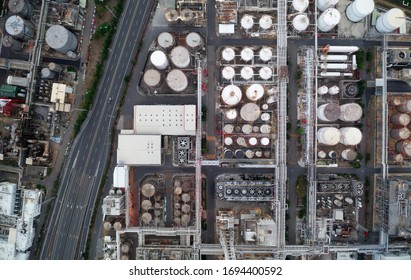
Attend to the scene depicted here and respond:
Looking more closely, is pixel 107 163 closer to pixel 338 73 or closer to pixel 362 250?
pixel 338 73

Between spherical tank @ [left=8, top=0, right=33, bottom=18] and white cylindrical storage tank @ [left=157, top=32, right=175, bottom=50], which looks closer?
white cylindrical storage tank @ [left=157, top=32, right=175, bottom=50]

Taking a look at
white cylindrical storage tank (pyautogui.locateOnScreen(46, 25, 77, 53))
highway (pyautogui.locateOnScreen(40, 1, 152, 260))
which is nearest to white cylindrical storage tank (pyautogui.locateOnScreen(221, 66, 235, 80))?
highway (pyautogui.locateOnScreen(40, 1, 152, 260))

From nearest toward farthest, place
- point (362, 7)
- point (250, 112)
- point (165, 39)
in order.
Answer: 1. point (362, 7)
2. point (250, 112)
3. point (165, 39)

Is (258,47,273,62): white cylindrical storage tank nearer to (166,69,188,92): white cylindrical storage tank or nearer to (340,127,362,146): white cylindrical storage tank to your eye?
(166,69,188,92): white cylindrical storage tank

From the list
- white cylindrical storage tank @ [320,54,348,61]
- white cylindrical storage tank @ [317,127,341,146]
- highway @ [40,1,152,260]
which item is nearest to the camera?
white cylindrical storage tank @ [317,127,341,146]

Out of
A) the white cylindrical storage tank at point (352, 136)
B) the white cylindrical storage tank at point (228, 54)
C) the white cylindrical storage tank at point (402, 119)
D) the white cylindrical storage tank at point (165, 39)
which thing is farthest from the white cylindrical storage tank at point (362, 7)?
the white cylindrical storage tank at point (165, 39)

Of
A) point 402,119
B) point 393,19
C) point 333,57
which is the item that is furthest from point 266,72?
point 402,119

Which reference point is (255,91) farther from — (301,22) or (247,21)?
(301,22)
